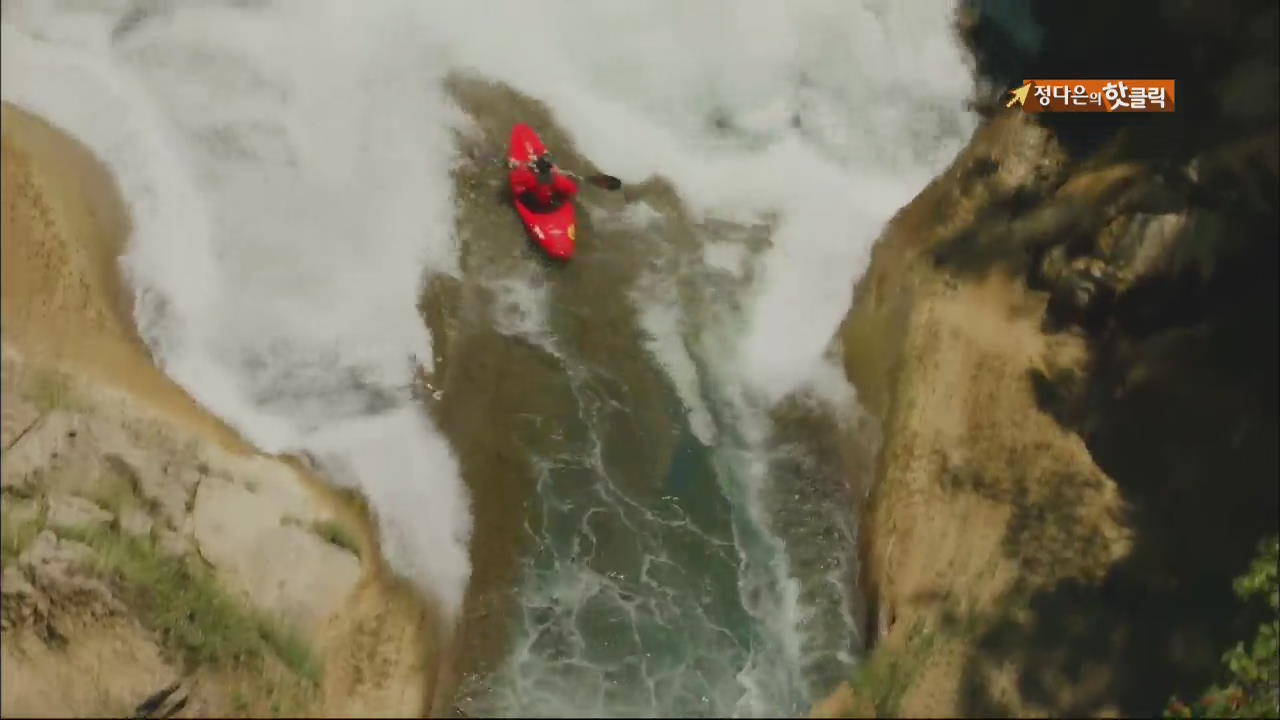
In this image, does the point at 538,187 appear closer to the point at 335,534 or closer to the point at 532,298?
the point at 532,298

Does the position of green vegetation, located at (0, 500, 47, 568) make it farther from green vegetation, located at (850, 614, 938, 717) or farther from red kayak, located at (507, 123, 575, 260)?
green vegetation, located at (850, 614, 938, 717)

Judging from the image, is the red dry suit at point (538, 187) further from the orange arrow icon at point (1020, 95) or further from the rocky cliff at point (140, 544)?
the orange arrow icon at point (1020, 95)

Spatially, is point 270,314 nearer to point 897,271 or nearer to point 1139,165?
point 897,271

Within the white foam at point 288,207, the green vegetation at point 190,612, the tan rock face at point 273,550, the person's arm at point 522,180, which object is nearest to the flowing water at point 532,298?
the white foam at point 288,207

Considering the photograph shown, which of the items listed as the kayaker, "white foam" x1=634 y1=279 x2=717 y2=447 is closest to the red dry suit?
the kayaker

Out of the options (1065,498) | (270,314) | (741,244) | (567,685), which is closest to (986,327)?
(1065,498)

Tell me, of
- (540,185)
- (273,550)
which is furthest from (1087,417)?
(273,550)
